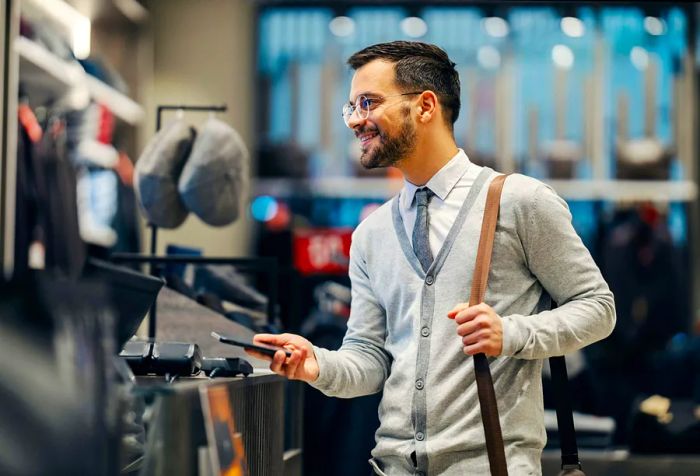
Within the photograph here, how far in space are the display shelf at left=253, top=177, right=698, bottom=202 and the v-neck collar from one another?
15.1 feet

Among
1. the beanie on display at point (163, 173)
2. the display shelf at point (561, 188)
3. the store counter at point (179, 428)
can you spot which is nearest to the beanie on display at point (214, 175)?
the beanie on display at point (163, 173)

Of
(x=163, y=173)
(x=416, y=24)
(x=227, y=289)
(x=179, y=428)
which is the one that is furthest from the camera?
(x=416, y=24)

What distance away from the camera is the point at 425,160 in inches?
90.0

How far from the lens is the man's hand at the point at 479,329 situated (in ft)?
6.25

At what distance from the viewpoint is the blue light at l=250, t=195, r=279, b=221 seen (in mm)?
7012

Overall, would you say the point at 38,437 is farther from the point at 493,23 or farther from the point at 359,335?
the point at 493,23

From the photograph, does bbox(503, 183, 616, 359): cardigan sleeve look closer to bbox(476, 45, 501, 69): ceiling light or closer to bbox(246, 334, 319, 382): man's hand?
bbox(246, 334, 319, 382): man's hand

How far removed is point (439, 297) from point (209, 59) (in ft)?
17.3

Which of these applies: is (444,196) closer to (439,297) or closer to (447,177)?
(447,177)

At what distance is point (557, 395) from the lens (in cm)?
215

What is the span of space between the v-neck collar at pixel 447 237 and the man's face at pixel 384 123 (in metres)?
0.15

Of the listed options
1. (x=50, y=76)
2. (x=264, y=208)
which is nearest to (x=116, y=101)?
(x=50, y=76)

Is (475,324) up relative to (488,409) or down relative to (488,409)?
up

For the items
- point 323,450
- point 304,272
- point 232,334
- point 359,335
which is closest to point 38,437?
point 359,335
